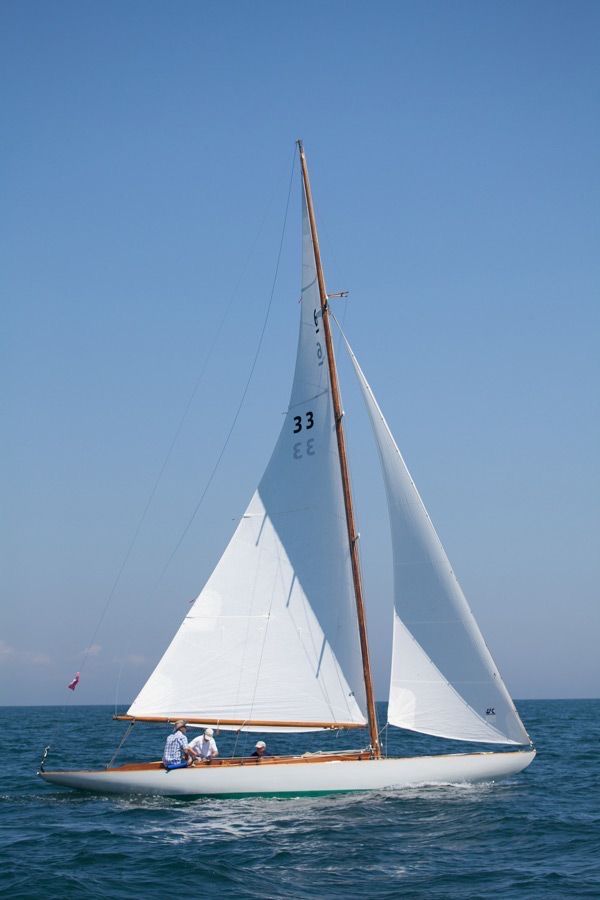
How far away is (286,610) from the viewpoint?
79.4ft

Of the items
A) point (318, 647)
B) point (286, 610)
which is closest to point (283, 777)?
point (318, 647)

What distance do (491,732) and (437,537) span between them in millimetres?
4923

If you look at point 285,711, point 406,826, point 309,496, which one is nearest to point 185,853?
point 406,826

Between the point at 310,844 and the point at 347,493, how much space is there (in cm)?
959

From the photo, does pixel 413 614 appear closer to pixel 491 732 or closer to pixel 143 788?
pixel 491 732

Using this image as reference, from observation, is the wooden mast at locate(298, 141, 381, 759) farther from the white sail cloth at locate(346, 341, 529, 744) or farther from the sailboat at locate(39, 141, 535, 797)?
the white sail cloth at locate(346, 341, 529, 744)

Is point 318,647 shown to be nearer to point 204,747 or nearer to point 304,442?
point 204,747

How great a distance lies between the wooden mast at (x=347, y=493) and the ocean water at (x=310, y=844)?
2474 millimetres

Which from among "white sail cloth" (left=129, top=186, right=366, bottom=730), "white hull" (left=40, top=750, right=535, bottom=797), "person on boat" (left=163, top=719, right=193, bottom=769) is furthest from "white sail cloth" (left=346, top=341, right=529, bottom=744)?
"person on boat" (left=163, top=719, right=193, bottom=769)

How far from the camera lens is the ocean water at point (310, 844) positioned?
1470 cm

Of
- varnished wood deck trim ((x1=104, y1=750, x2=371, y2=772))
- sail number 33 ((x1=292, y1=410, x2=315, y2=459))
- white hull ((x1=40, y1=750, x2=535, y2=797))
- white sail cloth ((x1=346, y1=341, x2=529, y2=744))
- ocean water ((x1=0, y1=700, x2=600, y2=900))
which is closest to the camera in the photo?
ocean water ((x1=0, y1=700, x2=600, y2=900))

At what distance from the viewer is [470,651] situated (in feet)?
74.8

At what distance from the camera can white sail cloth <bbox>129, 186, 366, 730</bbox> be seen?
2347 centimetres

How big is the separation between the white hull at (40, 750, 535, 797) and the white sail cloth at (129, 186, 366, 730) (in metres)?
1.84
